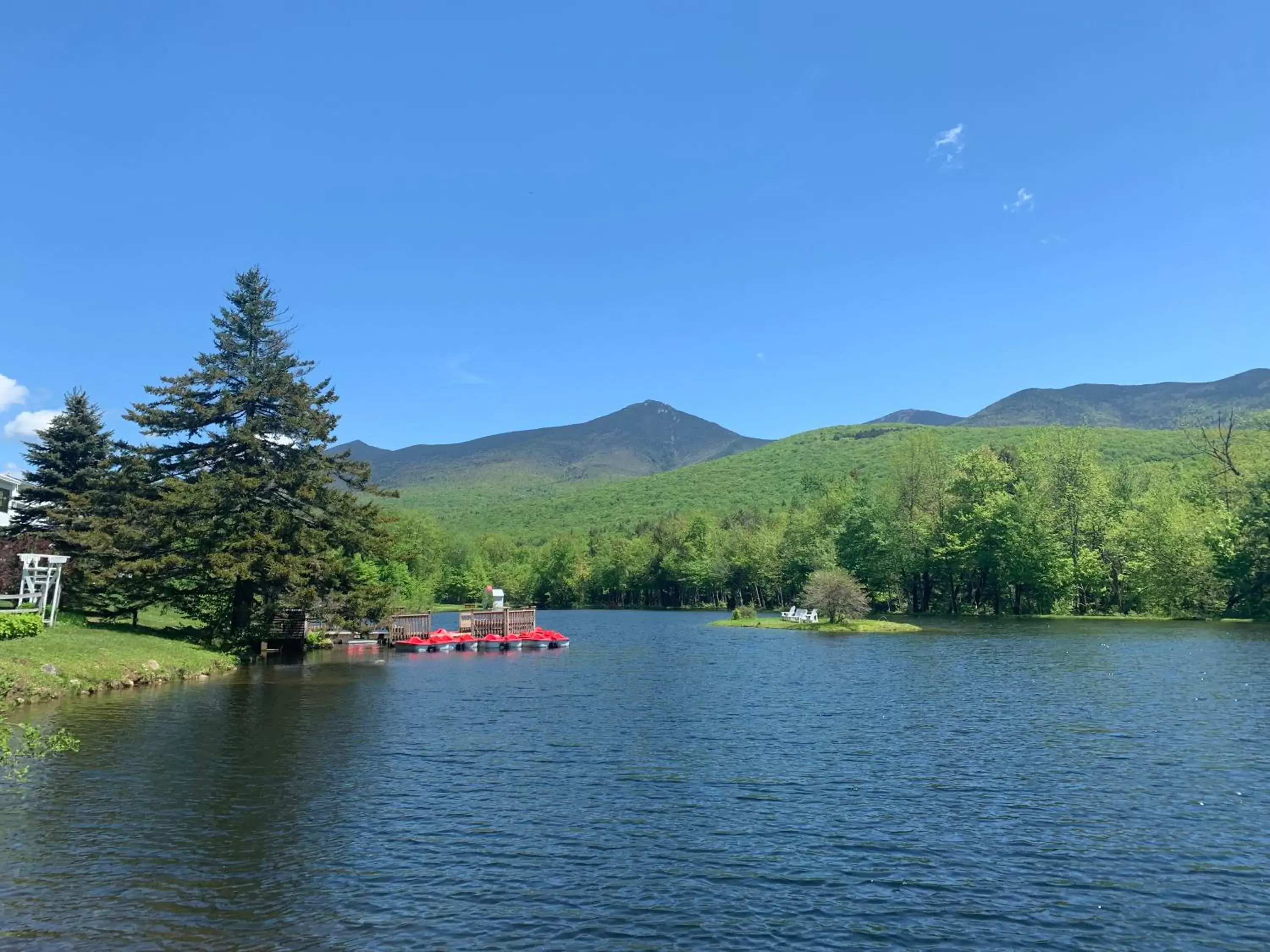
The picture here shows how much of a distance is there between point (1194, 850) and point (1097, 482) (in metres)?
91.2

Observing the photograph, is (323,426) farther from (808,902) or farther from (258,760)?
(808,902)

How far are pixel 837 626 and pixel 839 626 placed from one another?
25 centimetres

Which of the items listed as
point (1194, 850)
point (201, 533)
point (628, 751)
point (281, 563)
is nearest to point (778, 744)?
point (628, 751)

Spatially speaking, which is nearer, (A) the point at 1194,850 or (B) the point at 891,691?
(A) the point at 1194,850

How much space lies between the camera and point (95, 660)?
33219mm

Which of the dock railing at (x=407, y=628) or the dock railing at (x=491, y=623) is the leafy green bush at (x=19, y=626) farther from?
the dock railing at (x=491, y=623)

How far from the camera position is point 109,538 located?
4259cm

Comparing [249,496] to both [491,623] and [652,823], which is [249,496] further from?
[652,823]

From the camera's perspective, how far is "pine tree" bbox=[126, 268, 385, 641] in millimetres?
43969

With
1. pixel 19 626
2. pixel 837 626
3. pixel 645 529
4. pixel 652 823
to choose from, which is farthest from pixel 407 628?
pixel 645 529

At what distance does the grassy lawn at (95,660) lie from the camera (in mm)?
28812

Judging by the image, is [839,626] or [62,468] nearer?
[62,468]

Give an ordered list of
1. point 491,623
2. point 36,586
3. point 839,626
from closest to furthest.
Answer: point 36,586
point 491,623
point 839,626

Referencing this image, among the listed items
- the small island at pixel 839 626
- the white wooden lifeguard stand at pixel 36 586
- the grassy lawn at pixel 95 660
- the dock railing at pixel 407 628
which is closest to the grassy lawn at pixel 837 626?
Answer: the small island at pixel 839 626
